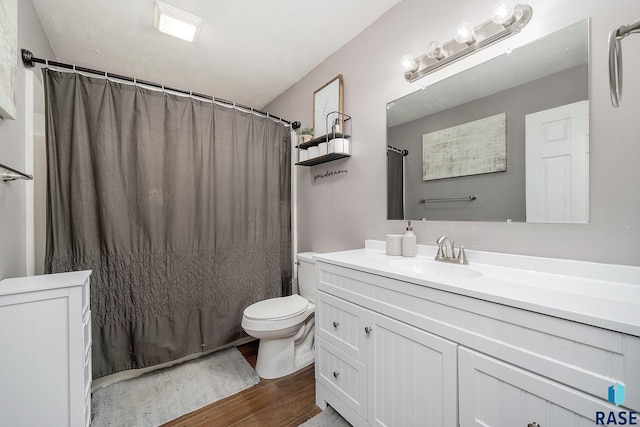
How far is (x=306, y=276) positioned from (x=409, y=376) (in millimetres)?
1214

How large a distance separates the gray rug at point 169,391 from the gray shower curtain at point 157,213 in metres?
0.12

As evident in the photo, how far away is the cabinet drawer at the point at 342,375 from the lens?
47.7 inches

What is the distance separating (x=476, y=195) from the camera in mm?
1300

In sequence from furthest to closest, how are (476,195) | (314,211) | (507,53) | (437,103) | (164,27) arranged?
1. (314,211)
2. (164,27)
3. (437,103)
4. (476,195)
5. (507,53)

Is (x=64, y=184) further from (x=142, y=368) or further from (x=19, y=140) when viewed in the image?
(x=142, y=368)

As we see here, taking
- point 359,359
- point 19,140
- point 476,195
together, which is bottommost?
point 359,359

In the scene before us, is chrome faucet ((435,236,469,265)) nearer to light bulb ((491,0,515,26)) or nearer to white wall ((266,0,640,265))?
white wall ((266,0,640,265))

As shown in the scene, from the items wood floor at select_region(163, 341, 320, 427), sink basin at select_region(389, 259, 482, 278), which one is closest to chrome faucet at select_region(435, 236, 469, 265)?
sink basin at select_region(389, 259, 482, 278)

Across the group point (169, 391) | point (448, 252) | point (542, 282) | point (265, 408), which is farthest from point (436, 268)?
point (169, 391)

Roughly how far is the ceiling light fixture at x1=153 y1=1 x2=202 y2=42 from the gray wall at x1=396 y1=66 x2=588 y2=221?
154 cm

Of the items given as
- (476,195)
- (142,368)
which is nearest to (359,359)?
(476,195)

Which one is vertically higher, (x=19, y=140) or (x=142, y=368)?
(x=19, y=140)

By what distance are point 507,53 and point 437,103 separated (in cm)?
36
